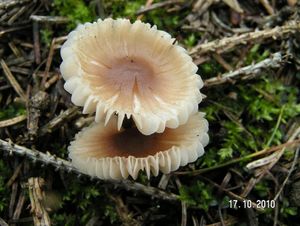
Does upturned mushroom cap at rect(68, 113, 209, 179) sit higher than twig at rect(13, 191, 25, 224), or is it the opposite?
upturned mushroom cap at rect(68, 113, 209, 179)

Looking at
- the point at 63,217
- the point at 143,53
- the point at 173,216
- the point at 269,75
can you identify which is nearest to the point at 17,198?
the point at 63,217

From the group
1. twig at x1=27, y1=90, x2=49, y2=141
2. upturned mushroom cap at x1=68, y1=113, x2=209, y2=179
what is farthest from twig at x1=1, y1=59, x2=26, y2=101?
upturned mushroom cap at x1=68, y1=113, x2=209, y2=179

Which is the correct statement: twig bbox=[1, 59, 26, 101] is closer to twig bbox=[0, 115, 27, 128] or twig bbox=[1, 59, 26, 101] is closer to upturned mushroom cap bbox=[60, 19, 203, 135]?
twig bbox=[0, 115, 27, 128]

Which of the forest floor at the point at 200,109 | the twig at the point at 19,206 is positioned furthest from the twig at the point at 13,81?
the twig at the point at 19,206

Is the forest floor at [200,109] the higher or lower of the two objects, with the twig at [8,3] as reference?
lower

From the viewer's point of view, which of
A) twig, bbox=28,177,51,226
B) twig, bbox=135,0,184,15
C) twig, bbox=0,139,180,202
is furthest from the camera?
twig, bbox=135,0,184,15

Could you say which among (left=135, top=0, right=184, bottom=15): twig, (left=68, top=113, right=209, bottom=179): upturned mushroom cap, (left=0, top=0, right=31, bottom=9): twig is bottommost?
(left=68, top=113, right=209, bottom=179): upturned mushroom cap

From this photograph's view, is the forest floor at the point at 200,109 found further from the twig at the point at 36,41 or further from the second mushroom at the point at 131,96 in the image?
the second mushroom at the point at 131,96

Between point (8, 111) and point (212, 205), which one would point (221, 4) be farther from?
point (8, 111)
